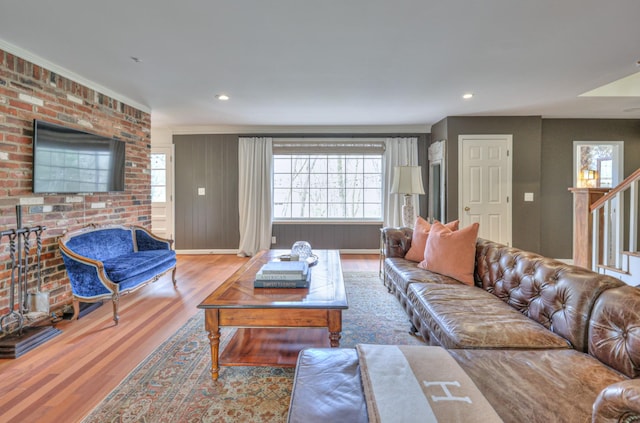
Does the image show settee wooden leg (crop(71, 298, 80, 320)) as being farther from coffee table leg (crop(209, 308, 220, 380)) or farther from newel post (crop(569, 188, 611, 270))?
newel post (crop(569, 188, 611, 270))

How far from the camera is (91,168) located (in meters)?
3.40

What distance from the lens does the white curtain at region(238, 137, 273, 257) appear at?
18.9ft

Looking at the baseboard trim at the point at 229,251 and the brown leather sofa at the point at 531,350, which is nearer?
the brown leather sofa at the point at 531,350

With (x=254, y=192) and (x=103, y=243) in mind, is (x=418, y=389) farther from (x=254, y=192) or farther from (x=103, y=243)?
(x=254, y=192)

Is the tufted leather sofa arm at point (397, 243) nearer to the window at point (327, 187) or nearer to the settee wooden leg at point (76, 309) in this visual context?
the window at point (327, 187)

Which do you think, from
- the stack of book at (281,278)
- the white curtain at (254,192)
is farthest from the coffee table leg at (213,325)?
the white curtain at (254,192)

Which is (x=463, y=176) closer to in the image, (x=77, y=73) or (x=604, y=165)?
(x=604, y=165)

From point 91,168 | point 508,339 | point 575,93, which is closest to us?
point 508,339

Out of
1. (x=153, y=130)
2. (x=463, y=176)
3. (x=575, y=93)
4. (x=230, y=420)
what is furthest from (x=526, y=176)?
(x=153, y=130)

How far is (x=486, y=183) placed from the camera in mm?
4988

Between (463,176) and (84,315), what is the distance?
5.03 m

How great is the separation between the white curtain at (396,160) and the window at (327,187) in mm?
197

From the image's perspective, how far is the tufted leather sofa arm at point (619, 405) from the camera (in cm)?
78

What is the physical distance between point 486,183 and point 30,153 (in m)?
5.48
